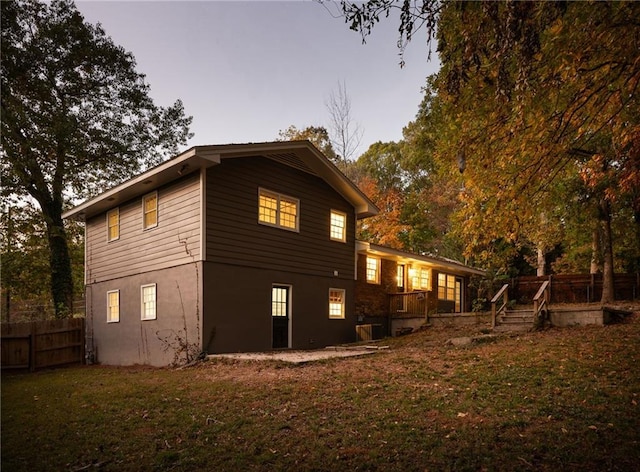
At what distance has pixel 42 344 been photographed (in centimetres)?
1440

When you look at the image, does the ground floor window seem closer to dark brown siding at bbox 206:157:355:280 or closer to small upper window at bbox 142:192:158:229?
dark brown siding at bbox 206:157:355:280

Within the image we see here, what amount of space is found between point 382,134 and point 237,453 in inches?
1385

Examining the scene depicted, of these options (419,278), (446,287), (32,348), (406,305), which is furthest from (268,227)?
(446,287)

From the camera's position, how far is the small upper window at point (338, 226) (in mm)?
16078

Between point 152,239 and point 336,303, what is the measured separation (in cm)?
687

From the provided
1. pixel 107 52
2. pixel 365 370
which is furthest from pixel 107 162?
pixel 365 370

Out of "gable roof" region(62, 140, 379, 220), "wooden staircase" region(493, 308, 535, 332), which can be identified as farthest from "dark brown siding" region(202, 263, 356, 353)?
"wooden staircase" region(493, 308, 535, 332)

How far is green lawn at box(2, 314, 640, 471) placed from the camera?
4.45 metres

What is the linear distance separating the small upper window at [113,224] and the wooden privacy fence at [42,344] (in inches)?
127

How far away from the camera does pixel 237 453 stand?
15.6 ft

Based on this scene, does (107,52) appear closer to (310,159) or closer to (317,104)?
(317,104)

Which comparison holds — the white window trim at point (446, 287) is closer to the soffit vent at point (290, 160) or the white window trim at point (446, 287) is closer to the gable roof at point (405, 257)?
the gable roof at point (405, 257)

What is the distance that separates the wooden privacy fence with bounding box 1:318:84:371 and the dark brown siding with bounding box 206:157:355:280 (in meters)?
7.21

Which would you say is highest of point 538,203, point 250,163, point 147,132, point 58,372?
point 147,132
